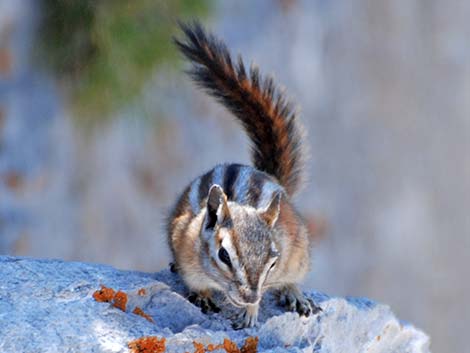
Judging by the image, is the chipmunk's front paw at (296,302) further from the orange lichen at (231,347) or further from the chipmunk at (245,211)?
the orange lichen at (231,347)

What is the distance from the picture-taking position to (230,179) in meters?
3.38

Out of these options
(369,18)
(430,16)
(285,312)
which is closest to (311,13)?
(369,18)

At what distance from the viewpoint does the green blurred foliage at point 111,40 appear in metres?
6.72

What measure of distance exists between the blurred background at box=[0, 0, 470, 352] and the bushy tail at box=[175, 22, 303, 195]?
9.34 ft

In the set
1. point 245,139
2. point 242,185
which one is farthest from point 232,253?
point 245,139

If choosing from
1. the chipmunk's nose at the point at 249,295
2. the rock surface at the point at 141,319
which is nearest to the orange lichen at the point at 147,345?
the rock surface at the point at 141,319

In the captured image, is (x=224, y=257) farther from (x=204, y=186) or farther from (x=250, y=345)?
(x=204, y=186)

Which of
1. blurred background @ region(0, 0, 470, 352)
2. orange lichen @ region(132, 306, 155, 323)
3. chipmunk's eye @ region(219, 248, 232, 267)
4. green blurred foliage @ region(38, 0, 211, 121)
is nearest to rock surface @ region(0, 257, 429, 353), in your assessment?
orange lichen @ region(132, 306, 155, 323)

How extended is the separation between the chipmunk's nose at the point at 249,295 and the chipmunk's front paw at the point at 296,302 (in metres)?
0.36

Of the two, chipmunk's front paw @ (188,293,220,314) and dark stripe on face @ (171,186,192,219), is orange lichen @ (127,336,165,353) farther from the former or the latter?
dark stripe on face @ (171,186,192,219)

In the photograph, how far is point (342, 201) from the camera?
8.90 meters

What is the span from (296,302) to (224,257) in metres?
0.39

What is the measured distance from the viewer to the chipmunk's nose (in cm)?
290

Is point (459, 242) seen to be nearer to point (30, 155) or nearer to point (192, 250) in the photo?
point (30, 155)
